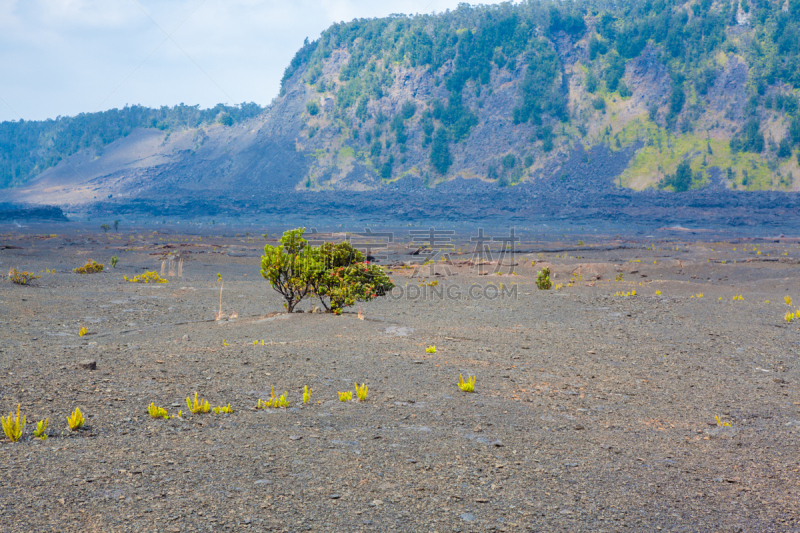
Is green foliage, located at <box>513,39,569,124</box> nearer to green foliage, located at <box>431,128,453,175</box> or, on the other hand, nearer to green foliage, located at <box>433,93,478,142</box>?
green foliage, located at <box>433,93,478,142</box>

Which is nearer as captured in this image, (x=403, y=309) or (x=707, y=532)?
(x=707, y=532)

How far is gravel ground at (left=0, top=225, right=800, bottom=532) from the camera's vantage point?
3918mm

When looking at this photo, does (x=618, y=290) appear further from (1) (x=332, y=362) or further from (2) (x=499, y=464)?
(2) (x=499, y=464)

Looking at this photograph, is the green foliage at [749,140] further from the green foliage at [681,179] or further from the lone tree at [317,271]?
the lone tree at [317,271]

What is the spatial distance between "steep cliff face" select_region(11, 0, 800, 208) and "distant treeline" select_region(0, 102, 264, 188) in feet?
110

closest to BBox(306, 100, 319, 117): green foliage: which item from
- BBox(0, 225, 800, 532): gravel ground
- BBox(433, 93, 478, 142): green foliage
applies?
BBox(433, 93, 478, 142): green foliage

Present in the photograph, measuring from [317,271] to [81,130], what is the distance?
183 metres

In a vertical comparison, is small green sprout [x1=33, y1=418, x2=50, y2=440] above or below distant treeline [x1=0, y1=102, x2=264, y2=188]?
below

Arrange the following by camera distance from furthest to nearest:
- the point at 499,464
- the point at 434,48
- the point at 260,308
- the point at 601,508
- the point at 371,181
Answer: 1. the point at 434,48
2. the point at 371,181
3. the point at 260,308
4. the point at 499,464
5. the point at 601,508

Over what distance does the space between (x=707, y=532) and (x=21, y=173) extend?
8627 inches

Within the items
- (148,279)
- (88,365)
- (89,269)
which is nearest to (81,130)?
(89,269)

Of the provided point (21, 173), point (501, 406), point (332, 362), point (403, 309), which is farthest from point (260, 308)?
point (21, 173)

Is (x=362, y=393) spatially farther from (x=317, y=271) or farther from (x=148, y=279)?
(x=148, y=279)

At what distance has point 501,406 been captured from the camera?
21.1ft
